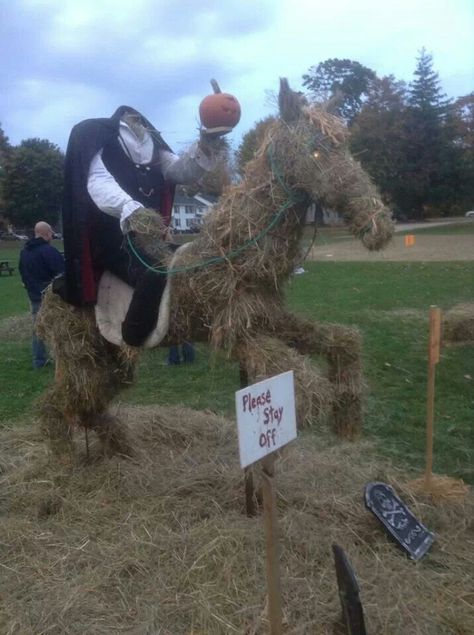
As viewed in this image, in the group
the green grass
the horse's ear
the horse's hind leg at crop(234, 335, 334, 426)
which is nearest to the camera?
the horse's hind leg at crop(234, 335, 334, 426)

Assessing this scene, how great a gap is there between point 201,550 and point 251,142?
215 cm

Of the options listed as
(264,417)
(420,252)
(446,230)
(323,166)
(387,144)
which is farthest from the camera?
(387,144)

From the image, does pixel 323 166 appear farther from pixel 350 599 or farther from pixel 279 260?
pixel 350 599

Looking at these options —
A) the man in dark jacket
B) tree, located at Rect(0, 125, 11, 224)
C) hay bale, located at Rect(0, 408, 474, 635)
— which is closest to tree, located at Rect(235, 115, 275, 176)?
hay bale, located at Rect(0, 408, 474, 635)

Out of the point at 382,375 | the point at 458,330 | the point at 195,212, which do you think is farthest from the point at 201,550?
Answer: the point at 458,330

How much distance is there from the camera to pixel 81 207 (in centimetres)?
366

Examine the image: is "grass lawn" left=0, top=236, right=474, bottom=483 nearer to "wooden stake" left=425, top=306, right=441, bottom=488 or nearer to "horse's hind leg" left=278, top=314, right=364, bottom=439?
"horse's hind leg" left=278, top=314, right=364, bottom=439

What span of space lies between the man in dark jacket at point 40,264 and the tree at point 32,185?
36.6 meters

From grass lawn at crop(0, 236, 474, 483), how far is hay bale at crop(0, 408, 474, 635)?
61cm

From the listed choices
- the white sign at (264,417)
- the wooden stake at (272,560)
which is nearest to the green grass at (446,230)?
the white sign at (264,417)

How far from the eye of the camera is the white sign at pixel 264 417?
8.06 ft

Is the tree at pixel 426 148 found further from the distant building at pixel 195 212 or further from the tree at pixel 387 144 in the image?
the distant building at pixel 195 212

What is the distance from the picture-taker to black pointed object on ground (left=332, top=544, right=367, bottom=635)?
8.62 ft

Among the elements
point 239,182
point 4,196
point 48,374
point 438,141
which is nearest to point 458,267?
point 48,374
